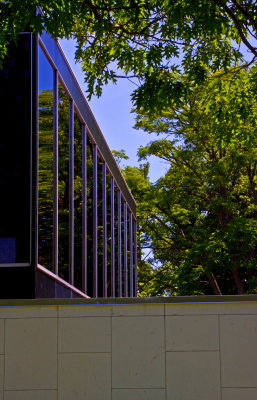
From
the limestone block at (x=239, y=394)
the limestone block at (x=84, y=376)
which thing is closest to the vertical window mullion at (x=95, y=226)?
the limestone block at (x=84, y=376)

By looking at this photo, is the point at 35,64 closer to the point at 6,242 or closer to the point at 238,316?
the point at 6,242

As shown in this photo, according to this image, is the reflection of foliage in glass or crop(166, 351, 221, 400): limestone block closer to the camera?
crop(166, 351, 221, 400): limestone block

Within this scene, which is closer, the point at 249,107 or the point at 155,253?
the point at 249,107

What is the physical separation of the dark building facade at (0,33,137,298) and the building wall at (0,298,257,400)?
6.65 feet

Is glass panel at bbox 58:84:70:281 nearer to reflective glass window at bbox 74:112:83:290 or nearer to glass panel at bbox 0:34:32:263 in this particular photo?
reflective glass window at bbox 74:112:83:290

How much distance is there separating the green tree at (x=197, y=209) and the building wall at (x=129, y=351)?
55.4 ft

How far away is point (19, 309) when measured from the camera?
9.85 m

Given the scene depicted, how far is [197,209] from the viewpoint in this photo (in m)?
33.5

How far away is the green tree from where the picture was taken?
95.5 ft

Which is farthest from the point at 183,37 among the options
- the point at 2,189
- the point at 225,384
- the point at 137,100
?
the point at 225,384

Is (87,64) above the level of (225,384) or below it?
above

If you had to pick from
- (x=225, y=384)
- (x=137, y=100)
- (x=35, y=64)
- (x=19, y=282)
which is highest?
(x=35, y=64)

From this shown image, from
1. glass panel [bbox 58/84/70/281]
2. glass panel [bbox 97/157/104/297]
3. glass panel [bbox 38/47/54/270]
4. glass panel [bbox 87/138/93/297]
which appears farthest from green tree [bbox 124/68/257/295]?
glass panel [bbox 38/47/54/270]

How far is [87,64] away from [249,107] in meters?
2.87
